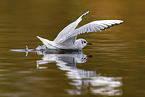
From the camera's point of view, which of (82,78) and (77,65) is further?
(77,65)

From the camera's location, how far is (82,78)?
11.4 meters

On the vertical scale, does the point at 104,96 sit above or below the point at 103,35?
below

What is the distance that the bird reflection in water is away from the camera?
10172mm

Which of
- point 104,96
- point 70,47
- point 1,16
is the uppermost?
point 1,16

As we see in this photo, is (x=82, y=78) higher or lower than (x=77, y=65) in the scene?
lower

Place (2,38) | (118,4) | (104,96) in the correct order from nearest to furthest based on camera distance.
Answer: (104,96), (2,38), (118,4)

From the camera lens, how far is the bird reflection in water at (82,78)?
10.2 m

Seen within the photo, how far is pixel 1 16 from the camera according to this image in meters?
27.5

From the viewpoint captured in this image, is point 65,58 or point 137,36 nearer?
point 65,58

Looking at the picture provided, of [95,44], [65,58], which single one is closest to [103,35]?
[95,44]

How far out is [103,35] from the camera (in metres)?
19.9

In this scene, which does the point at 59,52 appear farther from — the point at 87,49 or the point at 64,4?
the point at 64,4

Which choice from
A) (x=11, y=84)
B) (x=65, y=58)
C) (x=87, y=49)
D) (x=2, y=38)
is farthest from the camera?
(x=2, y=38)

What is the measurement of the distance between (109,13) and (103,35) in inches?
457
